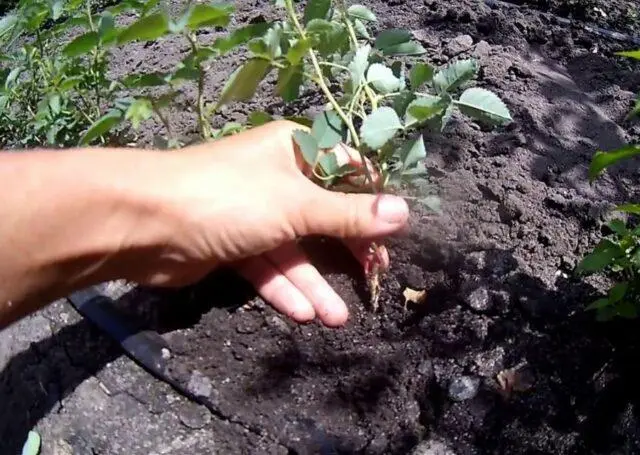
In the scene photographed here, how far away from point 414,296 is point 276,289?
314mm

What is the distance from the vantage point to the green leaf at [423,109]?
4.21ft

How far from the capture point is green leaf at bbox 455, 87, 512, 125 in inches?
52.4

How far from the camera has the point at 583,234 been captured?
1.74 m

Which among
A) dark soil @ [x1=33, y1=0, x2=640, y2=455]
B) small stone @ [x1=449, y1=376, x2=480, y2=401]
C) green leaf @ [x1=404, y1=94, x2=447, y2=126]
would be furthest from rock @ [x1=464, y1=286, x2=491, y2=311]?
green leaf @ [x1=404, y1=94, x2=447, y2=126]

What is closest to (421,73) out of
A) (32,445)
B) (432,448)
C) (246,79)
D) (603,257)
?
(246,79)

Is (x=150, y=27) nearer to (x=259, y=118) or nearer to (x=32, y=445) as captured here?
(x=259, y=118)

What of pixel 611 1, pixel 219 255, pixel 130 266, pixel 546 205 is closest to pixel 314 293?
pixel 219 255

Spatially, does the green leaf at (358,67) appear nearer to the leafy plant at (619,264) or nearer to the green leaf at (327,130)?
the green leaf at (327,130)

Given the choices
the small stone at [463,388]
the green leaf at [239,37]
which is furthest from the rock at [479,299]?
the green leaf at [239,37]

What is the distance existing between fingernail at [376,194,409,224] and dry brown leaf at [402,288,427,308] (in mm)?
250

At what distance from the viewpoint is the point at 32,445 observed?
5.21 ft

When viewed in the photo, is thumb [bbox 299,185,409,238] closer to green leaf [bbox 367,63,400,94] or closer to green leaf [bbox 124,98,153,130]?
green leaf [bbox 367,63,400,94]

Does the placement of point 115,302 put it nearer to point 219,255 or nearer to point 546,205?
point 219,255

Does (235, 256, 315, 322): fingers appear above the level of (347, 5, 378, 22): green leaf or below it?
below
